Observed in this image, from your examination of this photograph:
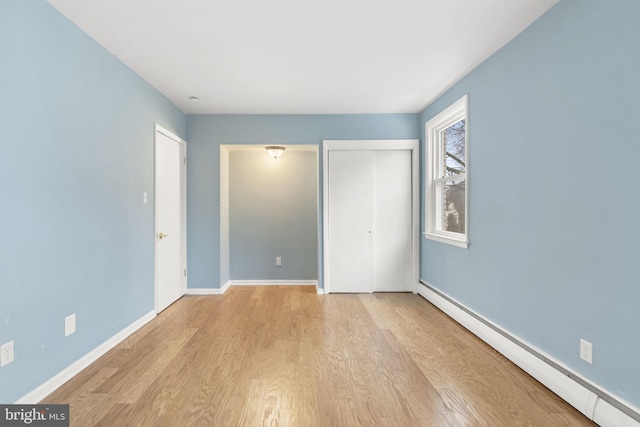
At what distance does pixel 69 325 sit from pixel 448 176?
3.73 meters

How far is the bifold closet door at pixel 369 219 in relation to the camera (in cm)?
429

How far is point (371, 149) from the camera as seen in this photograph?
4.28 meters

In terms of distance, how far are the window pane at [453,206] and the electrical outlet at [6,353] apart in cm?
362

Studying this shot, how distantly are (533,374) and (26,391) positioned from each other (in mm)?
3101

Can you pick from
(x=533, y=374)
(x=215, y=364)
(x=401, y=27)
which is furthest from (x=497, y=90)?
(x=215, y=364)

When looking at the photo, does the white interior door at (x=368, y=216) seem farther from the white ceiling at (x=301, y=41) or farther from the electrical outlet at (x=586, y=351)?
the electrical outlet at (x=586, y=351)

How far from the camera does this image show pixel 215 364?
230 cm

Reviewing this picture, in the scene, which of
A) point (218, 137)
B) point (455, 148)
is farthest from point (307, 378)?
point (218, 137)

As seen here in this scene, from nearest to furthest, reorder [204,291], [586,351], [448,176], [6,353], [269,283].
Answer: [6,353]
[586,351]
[448,176]
[204,291]
[269,283]

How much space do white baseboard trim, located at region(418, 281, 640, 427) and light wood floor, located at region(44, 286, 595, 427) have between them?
0.20 feet

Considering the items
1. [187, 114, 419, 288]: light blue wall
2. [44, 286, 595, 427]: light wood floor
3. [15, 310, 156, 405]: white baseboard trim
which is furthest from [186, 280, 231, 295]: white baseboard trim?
[15, 310, 156, 405]: white baseboard trim

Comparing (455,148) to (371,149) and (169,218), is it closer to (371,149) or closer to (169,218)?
(371,149)

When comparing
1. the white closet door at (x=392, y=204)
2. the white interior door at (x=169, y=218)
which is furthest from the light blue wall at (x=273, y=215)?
the white closet door at (x=392, y=204)

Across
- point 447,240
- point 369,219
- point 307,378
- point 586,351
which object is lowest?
point 307,378
